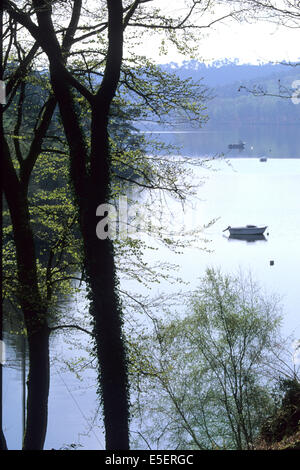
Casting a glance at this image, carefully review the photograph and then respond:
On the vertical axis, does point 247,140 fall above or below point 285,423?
above

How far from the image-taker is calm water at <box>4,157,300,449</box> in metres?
17.6

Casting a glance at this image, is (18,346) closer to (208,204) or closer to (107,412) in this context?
(107,412)

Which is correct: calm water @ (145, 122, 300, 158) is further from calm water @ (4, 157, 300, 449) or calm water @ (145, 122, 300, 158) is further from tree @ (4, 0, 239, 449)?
tree @ (4, 0, 239, 449)

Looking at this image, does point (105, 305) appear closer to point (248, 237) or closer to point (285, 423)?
point (285, 423)

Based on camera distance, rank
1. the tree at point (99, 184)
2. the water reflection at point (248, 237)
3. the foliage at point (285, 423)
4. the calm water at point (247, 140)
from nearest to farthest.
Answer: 1. the tree at point (99, 184)
2. the foliage at point (285, 423)
3. the water reflection at point (248, 237)
4. the calm water at point (247, 140)

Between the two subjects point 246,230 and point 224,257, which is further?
point 246,230

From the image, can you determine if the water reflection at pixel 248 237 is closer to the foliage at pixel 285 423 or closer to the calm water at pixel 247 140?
the foliage at pixel 285 423

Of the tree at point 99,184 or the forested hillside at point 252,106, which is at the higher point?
the forested hillside at point 252,106

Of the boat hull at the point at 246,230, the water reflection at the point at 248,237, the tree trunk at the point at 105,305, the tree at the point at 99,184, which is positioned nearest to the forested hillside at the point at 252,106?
the water reflection at the point at 248,237

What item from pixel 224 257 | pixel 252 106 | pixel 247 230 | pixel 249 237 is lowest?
pixel 224 257

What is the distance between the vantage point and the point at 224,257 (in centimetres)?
3475

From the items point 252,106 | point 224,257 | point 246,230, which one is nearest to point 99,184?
point 224,257

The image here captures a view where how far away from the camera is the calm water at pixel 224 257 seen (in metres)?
17.6
